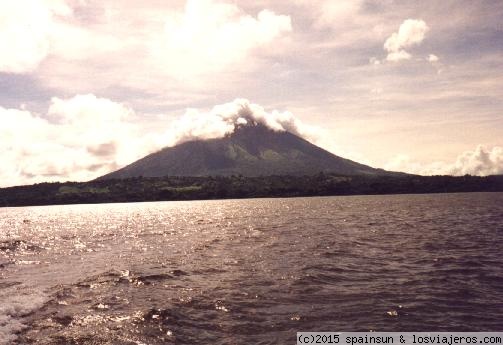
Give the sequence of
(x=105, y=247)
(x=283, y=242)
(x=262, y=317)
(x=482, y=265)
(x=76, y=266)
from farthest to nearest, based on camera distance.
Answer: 1. (x=105, y=247)
2. (x=283, y=242)
3. (x=76, y=266)
4. (x=482, y=265)
5. (x=262, y=317)

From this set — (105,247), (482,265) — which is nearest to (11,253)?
(105,247)

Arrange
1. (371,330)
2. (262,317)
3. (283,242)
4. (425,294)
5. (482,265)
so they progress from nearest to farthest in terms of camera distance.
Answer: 1. (371,330)
2. (262,317)
3. (425,294)
4. (482,265)
5. (283,242)

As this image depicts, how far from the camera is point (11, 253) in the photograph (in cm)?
5528

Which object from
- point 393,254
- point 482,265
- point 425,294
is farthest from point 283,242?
point 425,294

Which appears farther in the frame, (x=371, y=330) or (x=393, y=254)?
(x=393, y=254)

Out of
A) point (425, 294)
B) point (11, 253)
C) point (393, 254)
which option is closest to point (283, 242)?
point (393, 254)

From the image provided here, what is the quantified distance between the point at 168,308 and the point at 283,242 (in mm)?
32308

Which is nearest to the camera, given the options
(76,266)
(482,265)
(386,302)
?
(386,302)

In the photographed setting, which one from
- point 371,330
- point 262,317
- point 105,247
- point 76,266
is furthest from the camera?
point 105,247

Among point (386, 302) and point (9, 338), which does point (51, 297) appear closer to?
point (9, 338)

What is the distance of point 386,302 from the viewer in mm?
23141

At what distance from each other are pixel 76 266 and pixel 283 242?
26365mm

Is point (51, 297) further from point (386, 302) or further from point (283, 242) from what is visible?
point (283, 242)

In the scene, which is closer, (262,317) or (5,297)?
(262,317)
